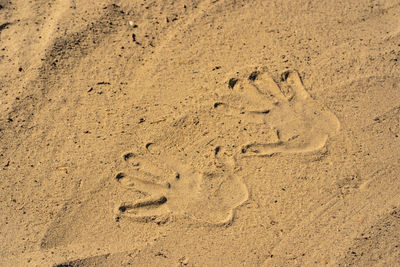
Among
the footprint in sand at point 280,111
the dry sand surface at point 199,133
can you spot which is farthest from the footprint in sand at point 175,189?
the footprint in sand at point 280,111

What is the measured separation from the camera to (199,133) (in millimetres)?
2301

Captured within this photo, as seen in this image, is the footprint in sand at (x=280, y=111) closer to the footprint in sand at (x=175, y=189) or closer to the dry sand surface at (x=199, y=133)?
the dry sand surface at (x=199, y=133)

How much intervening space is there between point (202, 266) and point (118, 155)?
929 millimetres

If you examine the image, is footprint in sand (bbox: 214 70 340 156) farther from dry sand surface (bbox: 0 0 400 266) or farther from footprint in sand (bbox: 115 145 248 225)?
footprint in sand (bbox: 115 145 248 225)

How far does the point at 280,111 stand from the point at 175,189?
918 mm

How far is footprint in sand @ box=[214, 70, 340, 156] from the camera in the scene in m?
2.31

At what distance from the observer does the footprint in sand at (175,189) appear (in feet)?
7.29

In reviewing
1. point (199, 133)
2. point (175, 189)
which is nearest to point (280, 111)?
point (199, 133)

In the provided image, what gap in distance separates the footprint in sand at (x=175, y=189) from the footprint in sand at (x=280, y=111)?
0.31 m

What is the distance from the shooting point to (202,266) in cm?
217

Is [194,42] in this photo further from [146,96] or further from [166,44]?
[146,96]

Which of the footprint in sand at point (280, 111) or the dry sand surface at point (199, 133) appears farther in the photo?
the footprint in sand at point (280, 111)

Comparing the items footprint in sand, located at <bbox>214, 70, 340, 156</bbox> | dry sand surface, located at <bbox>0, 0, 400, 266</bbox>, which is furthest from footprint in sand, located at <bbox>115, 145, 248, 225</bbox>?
footprint in sand, located at <bbox>214, 70, 340, 156</bbox>

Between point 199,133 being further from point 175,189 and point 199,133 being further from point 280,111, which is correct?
point 280,111
